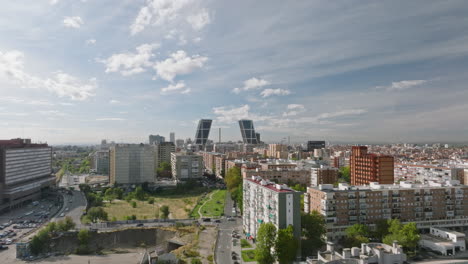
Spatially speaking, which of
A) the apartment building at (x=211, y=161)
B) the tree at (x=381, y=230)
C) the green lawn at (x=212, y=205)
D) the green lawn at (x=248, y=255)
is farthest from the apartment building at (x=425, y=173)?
the apartment building at (x=211, y=161)

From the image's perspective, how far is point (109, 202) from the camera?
44906mm

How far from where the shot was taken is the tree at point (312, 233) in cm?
2292

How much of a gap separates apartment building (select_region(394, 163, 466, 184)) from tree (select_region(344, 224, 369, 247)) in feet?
83.5

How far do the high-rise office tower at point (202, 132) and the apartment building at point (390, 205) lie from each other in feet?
→ 418

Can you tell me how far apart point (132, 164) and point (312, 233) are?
4304 cm

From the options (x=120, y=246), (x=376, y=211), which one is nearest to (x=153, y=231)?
(x=120, y=246)

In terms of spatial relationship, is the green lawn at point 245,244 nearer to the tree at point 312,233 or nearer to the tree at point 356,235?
the tree at point 312,233

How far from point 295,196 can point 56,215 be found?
31.4 m

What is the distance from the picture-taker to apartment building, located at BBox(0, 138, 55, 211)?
43375 mm

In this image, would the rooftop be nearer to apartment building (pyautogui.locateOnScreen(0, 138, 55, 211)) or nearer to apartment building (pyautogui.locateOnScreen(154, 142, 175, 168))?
apartment building (pyautogui.locateOnScreen(0, 138, 55, 211))

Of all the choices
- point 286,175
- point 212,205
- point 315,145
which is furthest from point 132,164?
point 315,145

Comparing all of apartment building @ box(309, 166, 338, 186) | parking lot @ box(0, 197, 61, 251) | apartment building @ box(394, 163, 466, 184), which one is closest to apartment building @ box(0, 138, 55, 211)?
parking lot @ box(0, 197, 61, 251)

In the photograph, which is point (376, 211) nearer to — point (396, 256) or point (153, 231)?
point (396, 256)

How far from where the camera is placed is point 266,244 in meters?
20.9
